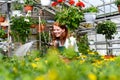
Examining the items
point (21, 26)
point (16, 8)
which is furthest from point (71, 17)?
point (16, 8)

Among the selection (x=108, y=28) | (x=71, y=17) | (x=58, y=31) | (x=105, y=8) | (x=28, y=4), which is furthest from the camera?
(x=105, y=8)

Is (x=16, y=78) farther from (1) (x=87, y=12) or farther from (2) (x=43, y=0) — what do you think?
(1) (x=87, y=12)

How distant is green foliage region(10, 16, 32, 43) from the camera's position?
10.5 meters

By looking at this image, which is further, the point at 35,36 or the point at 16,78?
the point at 35,36

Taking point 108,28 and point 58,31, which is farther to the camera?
point 108,28

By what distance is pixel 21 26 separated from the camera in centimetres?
1055

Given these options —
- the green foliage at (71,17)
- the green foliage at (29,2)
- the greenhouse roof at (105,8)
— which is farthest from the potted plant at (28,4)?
the greenhouse roof at (105,8)

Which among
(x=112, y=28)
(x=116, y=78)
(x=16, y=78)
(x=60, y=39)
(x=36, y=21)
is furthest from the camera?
(x=36, y=21)

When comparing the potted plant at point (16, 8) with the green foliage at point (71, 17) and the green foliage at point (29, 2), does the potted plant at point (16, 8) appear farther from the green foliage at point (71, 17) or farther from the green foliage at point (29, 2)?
the green foliage at point (71, 17)

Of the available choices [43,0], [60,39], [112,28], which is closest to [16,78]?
[60,39]

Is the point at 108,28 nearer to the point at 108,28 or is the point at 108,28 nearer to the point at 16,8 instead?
the point at 108,28

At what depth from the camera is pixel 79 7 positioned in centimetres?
1023

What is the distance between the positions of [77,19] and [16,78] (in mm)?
9164

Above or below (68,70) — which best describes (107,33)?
below
